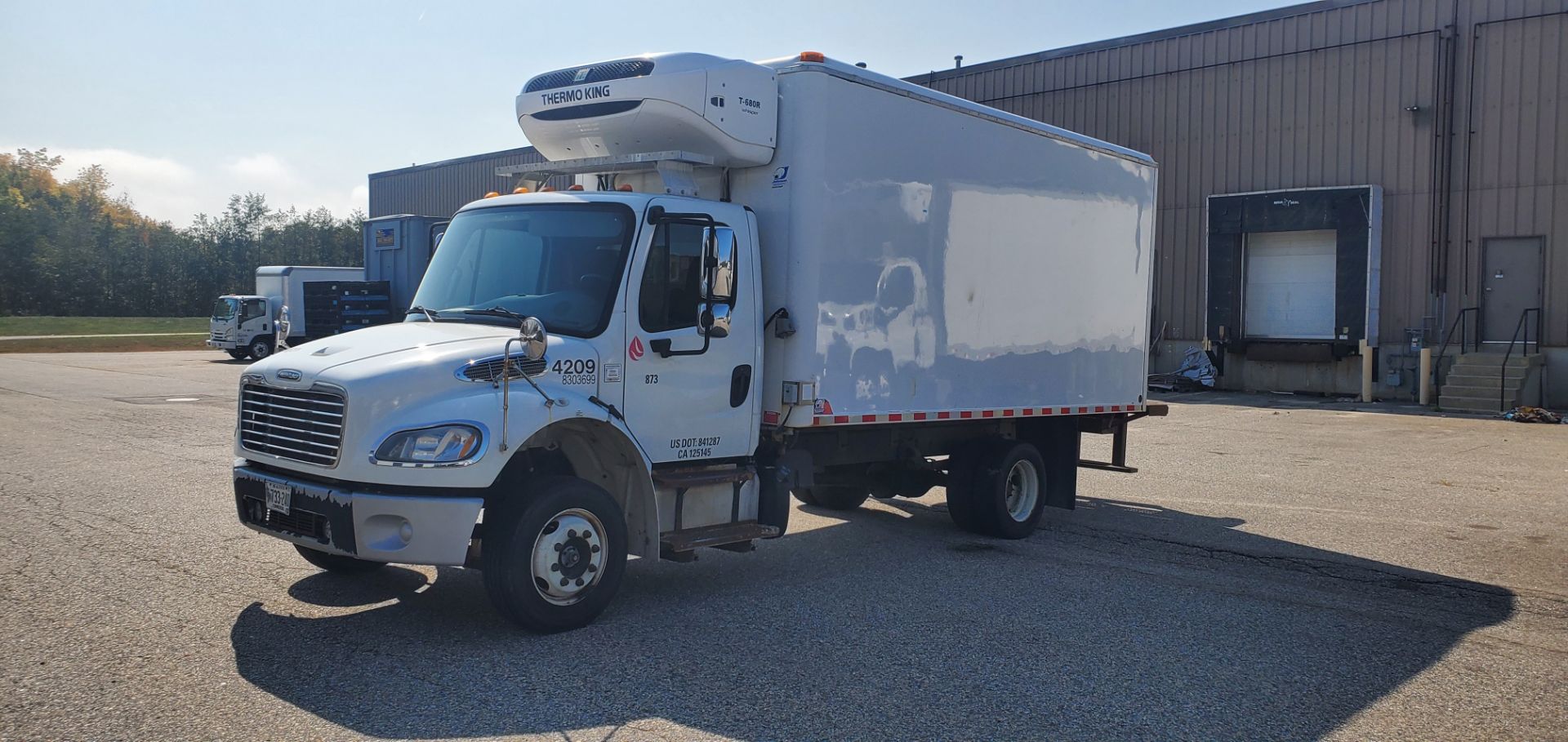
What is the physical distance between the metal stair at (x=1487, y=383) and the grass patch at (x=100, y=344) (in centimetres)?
3946

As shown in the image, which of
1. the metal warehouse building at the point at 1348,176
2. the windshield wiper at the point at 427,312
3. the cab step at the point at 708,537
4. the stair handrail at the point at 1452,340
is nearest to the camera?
the cab step at the point at 708,537

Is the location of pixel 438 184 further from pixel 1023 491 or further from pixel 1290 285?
pixel 1023 491

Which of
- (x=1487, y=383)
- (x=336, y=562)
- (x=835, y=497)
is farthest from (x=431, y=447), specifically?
(x=1487, y=383)

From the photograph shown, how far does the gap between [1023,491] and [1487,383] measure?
1832 cm

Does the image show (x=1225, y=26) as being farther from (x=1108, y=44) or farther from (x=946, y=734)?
(x=946, y=734)

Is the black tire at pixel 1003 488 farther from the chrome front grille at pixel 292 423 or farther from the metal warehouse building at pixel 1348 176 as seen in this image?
the metal warehouse building at pixel 1348 176

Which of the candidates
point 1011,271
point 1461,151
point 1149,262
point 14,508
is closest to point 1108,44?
point 1461,151

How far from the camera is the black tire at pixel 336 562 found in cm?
739

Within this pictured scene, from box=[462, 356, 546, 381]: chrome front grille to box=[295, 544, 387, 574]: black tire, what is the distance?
6.45ft

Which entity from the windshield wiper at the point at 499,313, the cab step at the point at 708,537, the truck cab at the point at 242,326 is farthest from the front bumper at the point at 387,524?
the truck cab at the point at 242,326

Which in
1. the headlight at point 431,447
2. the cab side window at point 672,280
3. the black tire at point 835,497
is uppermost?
the cab side window at point 672,280

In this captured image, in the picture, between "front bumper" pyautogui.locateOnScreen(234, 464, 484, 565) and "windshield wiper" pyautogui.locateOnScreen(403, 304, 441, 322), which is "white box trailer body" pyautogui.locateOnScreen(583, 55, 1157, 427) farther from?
"front bumper" pyautogui.locateOnScreen(234, 464, 484, 565)

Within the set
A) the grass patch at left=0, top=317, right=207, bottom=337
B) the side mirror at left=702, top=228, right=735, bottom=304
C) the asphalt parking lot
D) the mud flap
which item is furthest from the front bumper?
the grass patch at left=0, top=317, right=207, bottom=337

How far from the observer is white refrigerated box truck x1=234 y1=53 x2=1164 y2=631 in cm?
604
